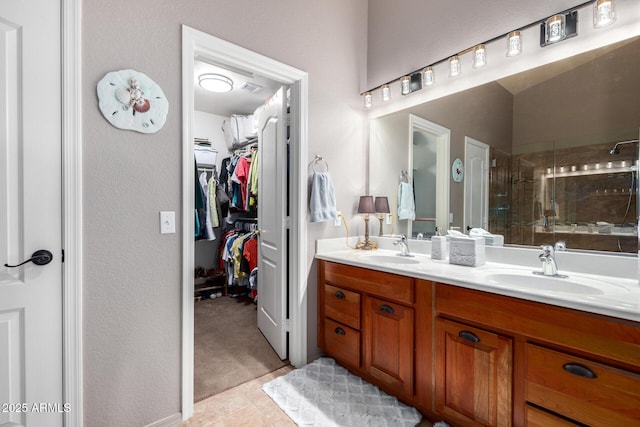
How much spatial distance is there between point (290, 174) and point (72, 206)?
1258 millimetres

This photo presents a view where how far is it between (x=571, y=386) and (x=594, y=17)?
169 cm

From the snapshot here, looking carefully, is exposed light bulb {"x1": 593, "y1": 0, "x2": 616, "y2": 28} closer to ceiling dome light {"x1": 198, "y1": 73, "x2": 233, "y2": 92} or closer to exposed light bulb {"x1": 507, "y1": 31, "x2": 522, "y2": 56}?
exposed light bulb {"x1": 507, "y1": 31, "x2": 522, "y2": 56}

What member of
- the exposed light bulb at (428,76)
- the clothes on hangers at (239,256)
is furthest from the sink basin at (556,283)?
A: the clothes on hangers at (239,256)

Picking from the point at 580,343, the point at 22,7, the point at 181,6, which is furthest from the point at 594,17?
the point at 22,7

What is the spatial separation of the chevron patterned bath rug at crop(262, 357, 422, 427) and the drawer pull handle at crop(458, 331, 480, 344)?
57cm

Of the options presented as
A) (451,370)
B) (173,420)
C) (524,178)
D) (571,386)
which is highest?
(524,178)

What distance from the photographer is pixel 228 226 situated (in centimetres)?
411

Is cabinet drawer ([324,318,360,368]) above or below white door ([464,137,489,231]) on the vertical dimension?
below

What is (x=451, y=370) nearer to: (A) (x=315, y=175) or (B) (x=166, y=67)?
(A) (x=315, y=175)

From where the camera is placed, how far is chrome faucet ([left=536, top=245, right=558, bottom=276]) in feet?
4.80

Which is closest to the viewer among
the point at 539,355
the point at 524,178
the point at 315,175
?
the point at 539,355

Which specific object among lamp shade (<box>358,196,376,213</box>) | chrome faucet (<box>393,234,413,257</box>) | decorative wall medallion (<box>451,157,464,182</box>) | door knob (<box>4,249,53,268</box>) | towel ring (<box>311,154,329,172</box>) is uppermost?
towel ring (<box>311,154,329,172</box>)

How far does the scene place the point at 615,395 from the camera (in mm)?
989

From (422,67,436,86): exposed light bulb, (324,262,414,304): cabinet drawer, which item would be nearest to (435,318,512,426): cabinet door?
(324,262,414,304): cabinet drawer
